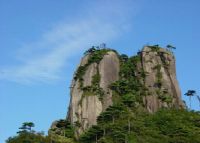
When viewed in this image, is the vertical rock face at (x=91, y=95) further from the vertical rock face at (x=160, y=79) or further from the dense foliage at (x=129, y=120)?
the vertical rock face at (x=160, y=79)

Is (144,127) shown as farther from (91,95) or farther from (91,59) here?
(91,59)

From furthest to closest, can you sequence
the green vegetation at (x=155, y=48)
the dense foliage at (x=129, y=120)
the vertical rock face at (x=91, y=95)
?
the green vegetation at (x=155, y=48) < the vertical rock face at (x=91, y=95) < the dense foliage at (x=129, y=120)

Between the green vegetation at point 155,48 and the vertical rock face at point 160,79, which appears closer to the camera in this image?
the vertical rock face at point 160,79

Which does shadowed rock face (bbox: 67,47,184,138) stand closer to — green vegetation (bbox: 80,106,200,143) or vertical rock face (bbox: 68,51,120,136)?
vertical rock face (bbox: 68,51,120,136)

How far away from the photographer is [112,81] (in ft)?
406

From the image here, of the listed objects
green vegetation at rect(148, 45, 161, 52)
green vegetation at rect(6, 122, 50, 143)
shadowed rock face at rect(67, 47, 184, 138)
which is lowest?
green vegetation at rect(6, 122, 50, 143)

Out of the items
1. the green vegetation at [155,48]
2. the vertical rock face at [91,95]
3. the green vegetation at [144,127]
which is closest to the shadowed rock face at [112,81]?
the vertical rock face at [91,95]

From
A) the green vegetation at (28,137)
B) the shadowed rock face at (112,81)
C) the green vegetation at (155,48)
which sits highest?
the green vegetation at (155,48)

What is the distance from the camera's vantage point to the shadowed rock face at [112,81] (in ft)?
384

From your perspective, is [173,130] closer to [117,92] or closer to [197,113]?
[197,113]

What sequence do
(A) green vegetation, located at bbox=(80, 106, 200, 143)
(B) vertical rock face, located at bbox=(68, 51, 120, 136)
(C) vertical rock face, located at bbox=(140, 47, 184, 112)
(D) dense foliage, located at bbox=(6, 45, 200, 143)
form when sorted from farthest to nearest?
(C) vertical rock face, located at bbox=(140, 47, 184, 112) → (B) vertical rock face, located at bbox=(68, 51, 120, 136) → (D) dense foliage, located at bbox=(6, 45, 200, 143) → (A) green vegetation, located at bbox=(80, 106, 200, 143)

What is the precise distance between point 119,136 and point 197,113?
2701cm

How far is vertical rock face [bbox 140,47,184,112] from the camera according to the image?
120 metres

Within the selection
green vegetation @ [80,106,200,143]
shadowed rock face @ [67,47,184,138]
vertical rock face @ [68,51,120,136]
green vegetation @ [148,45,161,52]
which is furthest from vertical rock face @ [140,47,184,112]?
vertical rock face @ [68,51,120,136]
